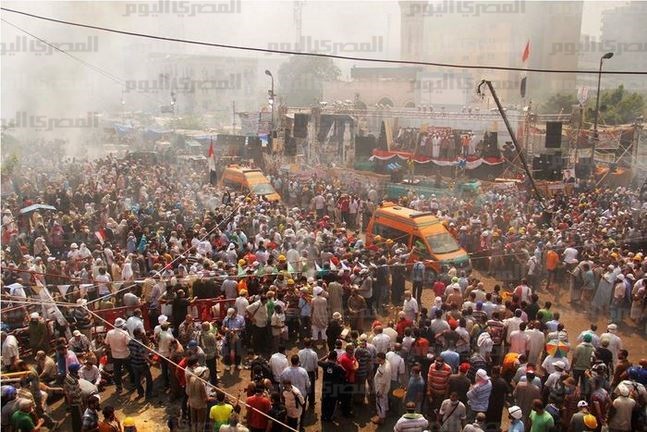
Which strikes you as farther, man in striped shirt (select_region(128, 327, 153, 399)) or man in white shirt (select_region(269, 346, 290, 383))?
man in striped shirt (select_region(128, 327, 153, 399))

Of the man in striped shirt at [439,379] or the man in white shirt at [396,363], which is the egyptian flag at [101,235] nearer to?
the man in white shirt at [396,363]

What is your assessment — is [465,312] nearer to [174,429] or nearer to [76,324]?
[174,429]

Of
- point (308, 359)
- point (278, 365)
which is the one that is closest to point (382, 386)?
point (308, 359)

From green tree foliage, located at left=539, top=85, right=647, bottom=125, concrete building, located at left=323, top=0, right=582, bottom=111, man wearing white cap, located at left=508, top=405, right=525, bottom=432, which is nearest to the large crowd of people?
man wearing white cap, located at left=508, top=405, right=525, bottom=432

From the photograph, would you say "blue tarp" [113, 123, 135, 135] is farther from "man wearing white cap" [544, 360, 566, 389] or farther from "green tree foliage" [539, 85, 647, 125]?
"man wearing white cap" [544, 360, 566, 389]

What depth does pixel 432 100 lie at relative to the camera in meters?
72.9

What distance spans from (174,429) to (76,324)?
3.24 m

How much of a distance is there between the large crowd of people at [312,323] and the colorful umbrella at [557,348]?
0.03 meters

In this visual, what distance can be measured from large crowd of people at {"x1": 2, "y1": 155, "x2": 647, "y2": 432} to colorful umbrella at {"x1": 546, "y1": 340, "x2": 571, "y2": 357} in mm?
32

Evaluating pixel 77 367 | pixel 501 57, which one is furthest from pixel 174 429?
pixel 501 57

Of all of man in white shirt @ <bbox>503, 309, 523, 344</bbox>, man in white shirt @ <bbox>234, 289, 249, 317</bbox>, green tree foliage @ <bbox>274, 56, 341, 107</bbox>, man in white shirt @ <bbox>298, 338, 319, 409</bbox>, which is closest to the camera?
man in white shirt @ <bbox>298, 338, 319, 409</bbox>

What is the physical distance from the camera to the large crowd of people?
750cm

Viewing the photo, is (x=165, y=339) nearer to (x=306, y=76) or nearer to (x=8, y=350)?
(x=8, y=350)

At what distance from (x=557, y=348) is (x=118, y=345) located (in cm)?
633
